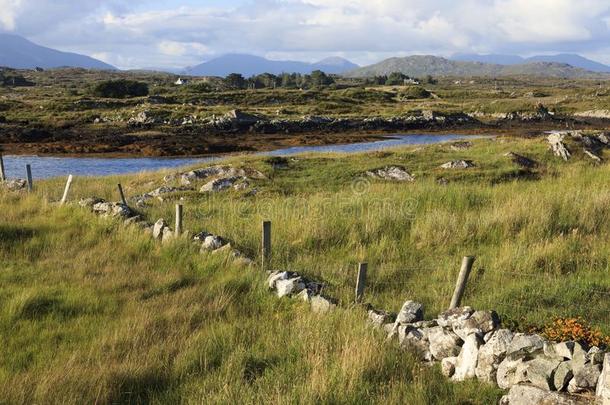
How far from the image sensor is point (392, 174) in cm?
2492

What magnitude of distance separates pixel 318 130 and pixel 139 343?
57560 mm

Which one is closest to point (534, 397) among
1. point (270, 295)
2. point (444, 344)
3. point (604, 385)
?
point (604, 385)

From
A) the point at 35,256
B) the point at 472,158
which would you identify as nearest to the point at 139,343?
the point at 35,256

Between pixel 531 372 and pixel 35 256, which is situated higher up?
pixel 531 372

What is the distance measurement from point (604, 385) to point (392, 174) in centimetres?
2013

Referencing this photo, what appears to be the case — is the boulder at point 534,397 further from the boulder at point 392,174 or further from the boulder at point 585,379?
the boulder at point 392,174

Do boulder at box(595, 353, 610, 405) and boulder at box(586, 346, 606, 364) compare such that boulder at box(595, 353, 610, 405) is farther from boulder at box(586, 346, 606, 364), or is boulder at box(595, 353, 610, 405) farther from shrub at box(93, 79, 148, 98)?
shrub at box(93, 79, 148, 98)

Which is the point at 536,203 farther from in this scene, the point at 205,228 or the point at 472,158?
the point at 472,158

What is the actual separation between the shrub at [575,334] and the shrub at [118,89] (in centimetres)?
9056

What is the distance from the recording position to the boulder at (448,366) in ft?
21.2

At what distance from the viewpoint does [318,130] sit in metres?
63.7

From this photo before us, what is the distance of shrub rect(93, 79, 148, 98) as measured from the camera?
295 ft

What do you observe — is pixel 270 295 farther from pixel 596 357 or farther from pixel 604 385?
pixel 604 385

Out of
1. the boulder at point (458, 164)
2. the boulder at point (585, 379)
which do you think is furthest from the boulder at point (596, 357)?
the boulder at point (458, 164)
